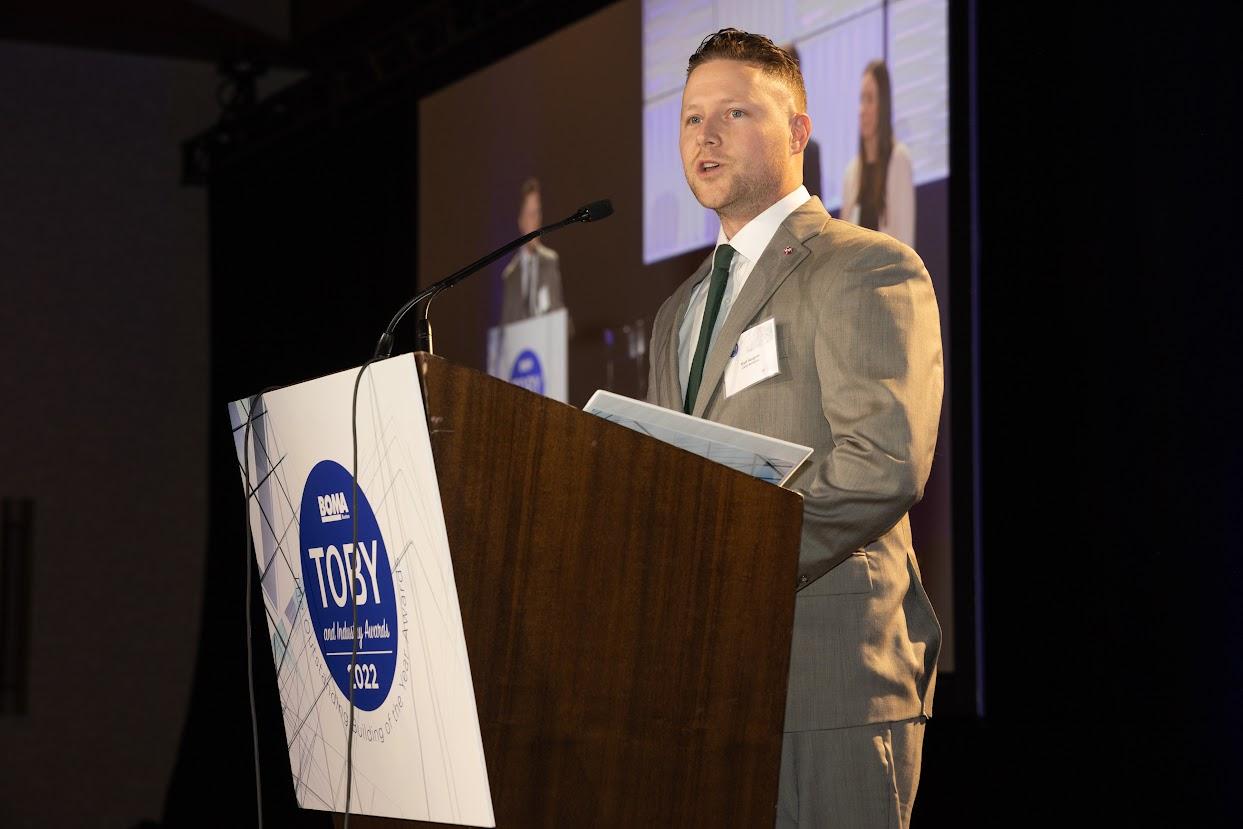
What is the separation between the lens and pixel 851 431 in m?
1.63

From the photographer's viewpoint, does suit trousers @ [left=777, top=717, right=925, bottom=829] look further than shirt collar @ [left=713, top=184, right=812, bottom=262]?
No

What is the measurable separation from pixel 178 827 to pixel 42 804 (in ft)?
2.34

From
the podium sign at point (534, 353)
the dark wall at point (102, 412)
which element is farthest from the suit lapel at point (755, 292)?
the dark wall at point (102, 412)

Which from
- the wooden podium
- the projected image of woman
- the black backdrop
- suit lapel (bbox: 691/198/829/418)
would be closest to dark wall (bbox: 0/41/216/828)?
the black backdrop

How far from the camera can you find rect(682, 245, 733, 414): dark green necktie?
191 centimetres

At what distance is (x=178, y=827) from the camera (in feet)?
20.2

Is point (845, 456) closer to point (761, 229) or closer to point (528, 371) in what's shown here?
point (761, 229)

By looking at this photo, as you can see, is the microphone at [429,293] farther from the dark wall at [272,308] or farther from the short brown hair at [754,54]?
the dark wall at [272,308]

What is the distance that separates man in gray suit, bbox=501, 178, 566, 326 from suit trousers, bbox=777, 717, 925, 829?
2.84 meters

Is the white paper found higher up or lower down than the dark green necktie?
lower down

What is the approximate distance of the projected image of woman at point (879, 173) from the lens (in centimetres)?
321

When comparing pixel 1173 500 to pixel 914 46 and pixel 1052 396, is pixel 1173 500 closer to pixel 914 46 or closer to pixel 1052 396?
pixel 1052 396

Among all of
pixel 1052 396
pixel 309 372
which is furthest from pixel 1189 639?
pixel 309 372

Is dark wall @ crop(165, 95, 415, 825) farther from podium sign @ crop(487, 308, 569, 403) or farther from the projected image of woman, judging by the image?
the projected image of woman
